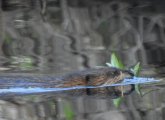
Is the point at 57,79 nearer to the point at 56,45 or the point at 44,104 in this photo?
the point at 44,104

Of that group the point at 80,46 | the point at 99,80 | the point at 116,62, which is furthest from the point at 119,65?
the point at 80,46

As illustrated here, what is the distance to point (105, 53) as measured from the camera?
14.6ft

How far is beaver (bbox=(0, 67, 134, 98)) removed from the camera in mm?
3451

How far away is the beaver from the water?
0.11 meters

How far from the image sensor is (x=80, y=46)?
186 inches

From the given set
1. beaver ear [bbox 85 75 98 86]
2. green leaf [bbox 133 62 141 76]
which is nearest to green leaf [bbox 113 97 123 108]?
beaver ear [bbox 85 75 98 86]

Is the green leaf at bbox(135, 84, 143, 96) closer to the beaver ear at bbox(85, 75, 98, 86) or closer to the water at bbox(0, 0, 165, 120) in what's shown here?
the water at bbox(0, 0, 165, 120)

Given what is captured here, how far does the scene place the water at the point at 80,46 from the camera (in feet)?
10.1

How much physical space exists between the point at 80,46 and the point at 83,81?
1200mm

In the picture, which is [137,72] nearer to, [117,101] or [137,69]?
[137,69]

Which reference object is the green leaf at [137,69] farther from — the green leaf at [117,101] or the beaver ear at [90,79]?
the green leaf at [117,101]

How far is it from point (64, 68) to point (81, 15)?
169 centimetres

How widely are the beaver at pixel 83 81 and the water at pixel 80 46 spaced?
11 cm

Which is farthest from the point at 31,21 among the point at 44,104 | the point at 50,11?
the point at 44,104
